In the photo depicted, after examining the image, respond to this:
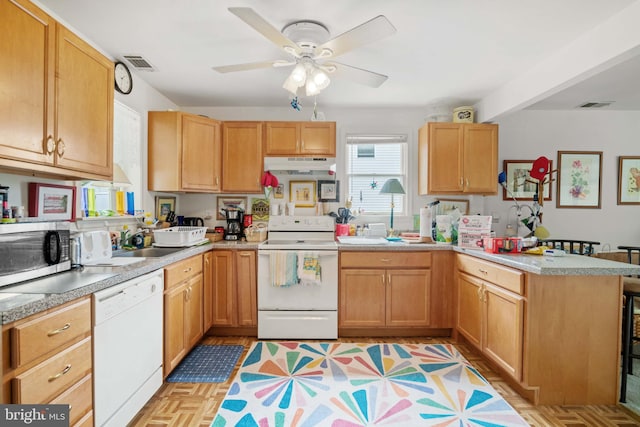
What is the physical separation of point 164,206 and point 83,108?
1.67m

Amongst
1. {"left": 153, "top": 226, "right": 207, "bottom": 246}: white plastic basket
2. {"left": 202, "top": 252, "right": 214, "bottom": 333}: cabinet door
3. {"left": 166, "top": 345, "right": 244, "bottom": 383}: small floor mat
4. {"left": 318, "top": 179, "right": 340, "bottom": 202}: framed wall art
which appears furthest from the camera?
{"left": 318, "top": 179, "right": 340, "bottom": 202}: framed wall art

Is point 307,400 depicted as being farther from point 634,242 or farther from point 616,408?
point 634,242

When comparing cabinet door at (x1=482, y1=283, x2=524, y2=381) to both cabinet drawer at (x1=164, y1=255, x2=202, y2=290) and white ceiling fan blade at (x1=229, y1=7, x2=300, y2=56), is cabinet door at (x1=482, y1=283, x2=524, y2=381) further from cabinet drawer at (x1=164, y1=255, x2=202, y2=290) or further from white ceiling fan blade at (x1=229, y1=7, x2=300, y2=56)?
cabinet drawer at (x1=164, y1=255, x2=202, y2=290)

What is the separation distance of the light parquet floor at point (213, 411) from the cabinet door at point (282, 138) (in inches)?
88.4

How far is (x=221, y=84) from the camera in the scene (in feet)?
9.89

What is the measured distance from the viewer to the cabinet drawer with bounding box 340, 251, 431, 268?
2994 mm

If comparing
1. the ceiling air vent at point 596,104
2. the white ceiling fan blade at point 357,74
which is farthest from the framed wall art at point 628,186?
the white ceiling fan blade at point 357,74

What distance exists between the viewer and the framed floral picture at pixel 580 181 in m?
3.72

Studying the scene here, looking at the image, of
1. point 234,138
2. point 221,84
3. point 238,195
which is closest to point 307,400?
point 238,195

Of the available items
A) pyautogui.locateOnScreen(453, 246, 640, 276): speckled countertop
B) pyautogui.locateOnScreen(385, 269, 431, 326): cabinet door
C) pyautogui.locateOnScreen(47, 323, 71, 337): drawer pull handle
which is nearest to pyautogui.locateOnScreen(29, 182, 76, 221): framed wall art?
pyautogui.locateOnScreen(47, 323, 71, 337): drawer pull handle

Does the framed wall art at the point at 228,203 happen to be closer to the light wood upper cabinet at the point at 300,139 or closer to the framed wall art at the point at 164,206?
the framed wall art at the point at 164,206

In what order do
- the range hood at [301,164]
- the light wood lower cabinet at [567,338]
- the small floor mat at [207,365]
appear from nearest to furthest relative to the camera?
the light wood lower cabinet at [567,338]
the small floor mat at [207,365]
the range hood at [301,164]

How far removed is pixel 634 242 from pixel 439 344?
2931mm

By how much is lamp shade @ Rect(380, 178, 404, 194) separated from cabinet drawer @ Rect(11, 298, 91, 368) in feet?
9.26
